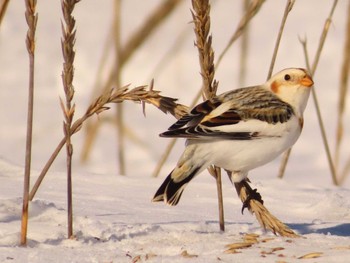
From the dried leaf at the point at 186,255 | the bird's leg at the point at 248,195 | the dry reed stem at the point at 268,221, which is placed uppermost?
the bird's leg at the point at 248,195

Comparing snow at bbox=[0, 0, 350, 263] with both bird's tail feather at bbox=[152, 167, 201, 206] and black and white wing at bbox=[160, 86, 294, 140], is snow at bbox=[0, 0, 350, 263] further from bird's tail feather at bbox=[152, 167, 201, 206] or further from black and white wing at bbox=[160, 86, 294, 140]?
black and white wing at bbox=[160, 86, 294, 140]

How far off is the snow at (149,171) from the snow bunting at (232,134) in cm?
18

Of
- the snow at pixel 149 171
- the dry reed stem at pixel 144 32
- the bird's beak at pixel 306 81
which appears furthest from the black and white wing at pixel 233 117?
the dry reed stem at pixel 144 32

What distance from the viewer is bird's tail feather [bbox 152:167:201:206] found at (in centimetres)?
345

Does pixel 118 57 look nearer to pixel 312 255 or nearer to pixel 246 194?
pixel 246 194

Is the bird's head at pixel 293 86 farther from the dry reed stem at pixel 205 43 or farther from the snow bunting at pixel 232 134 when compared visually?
the dry reed stem at pixel 205 43

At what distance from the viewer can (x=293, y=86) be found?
13.0ft

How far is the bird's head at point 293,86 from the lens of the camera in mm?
3936

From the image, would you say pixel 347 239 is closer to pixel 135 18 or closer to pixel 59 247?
pixel 59 247

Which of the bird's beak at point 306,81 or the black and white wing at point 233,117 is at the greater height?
the bird's beak at point 306,81

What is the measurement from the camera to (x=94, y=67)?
859 cm

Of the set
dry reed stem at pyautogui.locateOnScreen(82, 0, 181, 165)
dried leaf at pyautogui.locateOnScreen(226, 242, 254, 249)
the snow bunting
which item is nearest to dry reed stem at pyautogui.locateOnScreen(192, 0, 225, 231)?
the snow bunting

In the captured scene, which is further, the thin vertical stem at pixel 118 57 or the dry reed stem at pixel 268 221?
the thin vertical stem at pixel 118 57

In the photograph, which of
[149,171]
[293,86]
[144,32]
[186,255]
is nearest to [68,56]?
[186,255]
